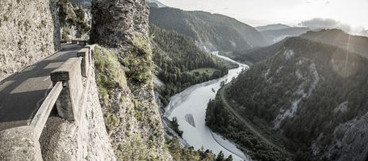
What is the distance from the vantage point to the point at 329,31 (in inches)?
6673

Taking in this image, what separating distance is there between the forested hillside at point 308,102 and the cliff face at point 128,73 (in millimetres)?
82055

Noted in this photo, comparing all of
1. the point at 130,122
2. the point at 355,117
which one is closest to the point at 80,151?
the point at 130,122

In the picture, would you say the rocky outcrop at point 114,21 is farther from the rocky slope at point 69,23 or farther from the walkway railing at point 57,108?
the rocky slope at point 69,23

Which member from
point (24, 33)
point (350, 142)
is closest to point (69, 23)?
point (24, 33)

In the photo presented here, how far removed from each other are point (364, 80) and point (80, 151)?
4866 inches

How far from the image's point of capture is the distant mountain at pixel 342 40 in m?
136

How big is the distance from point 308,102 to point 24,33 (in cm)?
11961

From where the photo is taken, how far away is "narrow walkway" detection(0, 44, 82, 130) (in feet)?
28.5

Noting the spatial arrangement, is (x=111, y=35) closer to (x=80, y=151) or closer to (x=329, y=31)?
(x=80, y=151)

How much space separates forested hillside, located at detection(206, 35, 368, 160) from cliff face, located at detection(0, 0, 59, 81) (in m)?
87.0

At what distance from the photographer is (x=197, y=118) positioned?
129000 mm

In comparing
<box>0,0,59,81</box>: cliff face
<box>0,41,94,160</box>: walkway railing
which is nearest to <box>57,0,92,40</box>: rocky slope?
<box>0,0,59,81</box>: cliff face

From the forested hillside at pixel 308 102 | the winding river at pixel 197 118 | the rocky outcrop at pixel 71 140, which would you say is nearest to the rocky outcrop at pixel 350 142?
the forested hillside at pixel 308 102

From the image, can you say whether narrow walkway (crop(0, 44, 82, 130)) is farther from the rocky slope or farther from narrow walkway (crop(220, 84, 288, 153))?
narrow walkway (crop(220, 84, 288, 153))
